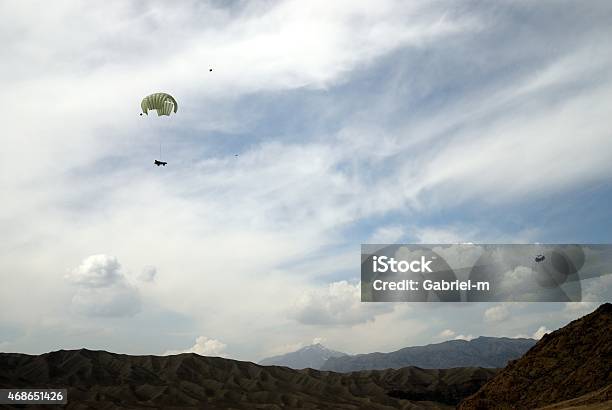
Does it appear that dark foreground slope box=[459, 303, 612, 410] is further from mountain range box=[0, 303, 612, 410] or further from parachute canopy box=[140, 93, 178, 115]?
parachute canopy box=[140, 93, 178, 115]

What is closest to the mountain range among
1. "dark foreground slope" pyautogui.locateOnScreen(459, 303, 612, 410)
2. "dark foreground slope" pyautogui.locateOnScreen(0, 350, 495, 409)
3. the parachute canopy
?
"dark foreground slope" pyautogui.locateOnScreen(0, 350, 495, 409)

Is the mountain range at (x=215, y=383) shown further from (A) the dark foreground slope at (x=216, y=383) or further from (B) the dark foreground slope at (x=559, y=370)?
(B) the dark foreground slope at (x=559, y=370)

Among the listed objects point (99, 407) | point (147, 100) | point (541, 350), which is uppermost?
point (147, 100)

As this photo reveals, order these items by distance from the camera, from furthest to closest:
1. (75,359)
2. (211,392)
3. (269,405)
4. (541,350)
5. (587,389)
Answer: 1. (75,359)
2. (211,392)
3. (269,405)
4. (541,350)
5. (587,389)

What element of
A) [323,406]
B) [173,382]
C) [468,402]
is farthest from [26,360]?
[468,402]

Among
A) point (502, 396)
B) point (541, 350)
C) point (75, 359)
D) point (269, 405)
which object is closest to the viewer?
point (502, 396)

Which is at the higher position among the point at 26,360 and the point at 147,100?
the point at 147,100

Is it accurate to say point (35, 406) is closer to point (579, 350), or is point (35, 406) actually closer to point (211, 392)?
point (211, 392)
